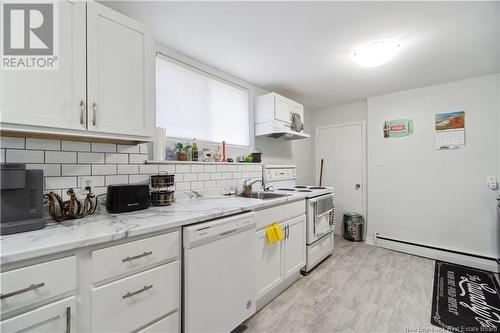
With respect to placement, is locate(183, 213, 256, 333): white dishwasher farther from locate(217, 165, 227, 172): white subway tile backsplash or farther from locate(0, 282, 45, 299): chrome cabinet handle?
locate(217, 165, 227, 172): white subway tile backsplash

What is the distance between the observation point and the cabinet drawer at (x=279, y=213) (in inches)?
71.9

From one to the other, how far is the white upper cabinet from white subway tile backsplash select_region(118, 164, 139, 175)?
0.34 meters

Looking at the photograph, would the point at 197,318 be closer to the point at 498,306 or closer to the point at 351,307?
the point at 351,307

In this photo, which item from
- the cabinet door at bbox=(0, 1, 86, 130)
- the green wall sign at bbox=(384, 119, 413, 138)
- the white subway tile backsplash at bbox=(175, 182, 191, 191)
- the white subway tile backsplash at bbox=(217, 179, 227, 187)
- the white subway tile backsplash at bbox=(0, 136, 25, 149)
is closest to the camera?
the cabinet door at bbox=(0, 1, 86, 130)

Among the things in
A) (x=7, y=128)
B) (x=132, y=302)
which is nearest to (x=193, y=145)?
(x=7, y=128)

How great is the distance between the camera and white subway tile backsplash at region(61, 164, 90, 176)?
138 centimetres

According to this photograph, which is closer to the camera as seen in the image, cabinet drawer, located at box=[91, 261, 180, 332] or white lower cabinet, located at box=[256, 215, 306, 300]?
cabinet drawer, located at box=[91, 261, 180, 332]

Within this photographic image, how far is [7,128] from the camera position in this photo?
101 centimetres

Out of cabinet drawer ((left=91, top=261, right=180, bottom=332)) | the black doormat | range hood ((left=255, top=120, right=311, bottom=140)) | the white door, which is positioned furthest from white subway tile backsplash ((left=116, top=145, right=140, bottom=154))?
the white door

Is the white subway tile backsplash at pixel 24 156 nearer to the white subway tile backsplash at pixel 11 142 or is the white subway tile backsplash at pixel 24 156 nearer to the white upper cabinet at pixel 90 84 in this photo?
the white subway tile backsplash at pixel 11 142

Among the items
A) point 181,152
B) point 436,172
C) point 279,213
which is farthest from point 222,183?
point 436,172

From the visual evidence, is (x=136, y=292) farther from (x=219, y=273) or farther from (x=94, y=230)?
(x=219, y=273)

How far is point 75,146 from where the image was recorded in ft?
4.68

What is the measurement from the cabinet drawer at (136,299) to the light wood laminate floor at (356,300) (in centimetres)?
83
